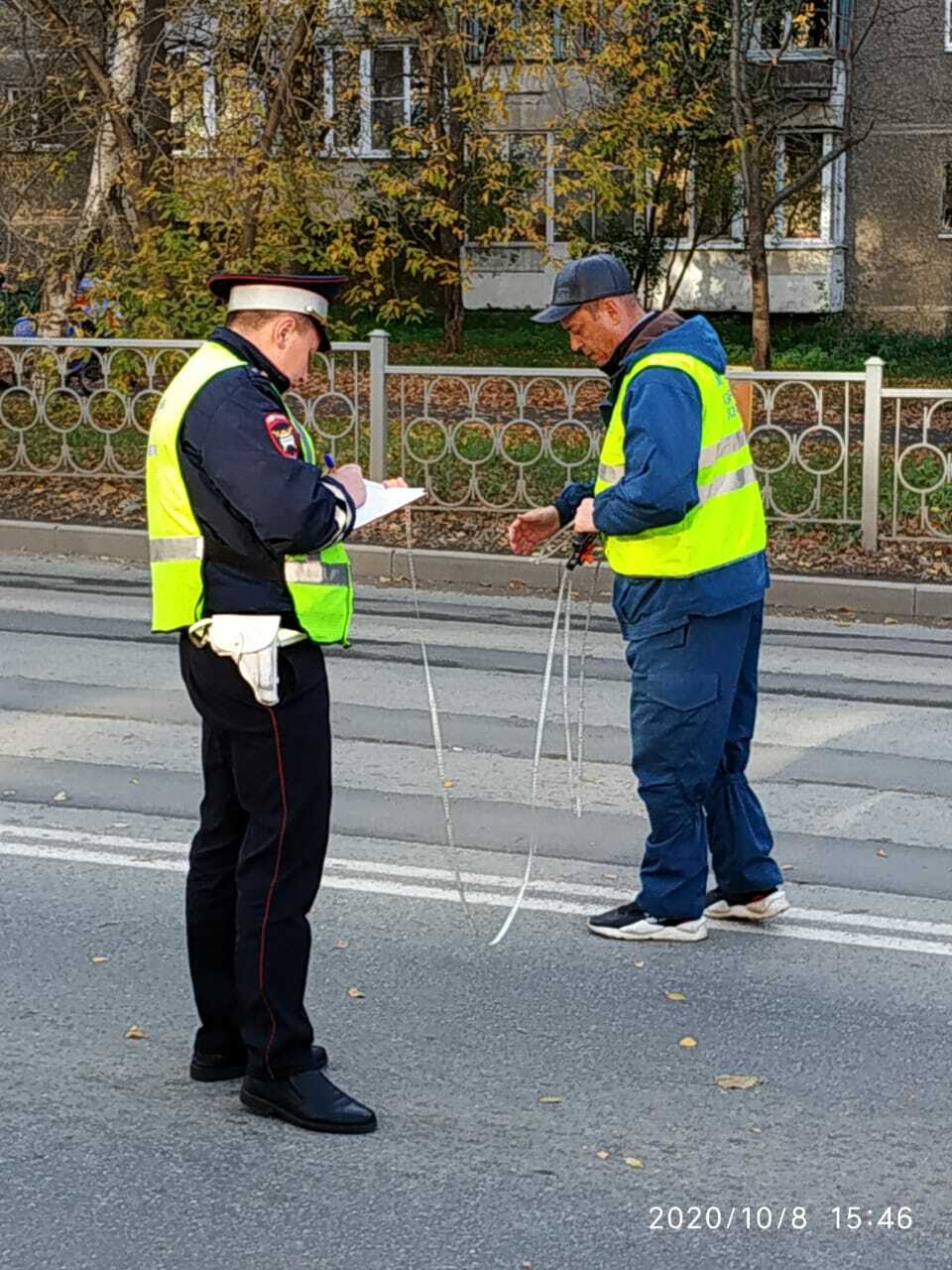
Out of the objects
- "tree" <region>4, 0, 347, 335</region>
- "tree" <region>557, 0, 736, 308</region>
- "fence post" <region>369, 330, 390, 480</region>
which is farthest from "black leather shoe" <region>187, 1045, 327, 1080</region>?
"tree" <region>557, 0, 736, 308</region>

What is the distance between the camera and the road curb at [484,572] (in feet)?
39.5

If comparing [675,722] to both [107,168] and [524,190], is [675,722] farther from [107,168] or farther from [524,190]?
[107,168]

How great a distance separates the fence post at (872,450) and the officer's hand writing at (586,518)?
25.4 feet

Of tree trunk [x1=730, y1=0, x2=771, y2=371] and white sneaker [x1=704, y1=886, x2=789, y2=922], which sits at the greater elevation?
tree trunk [x1=730, y1=0, x2=771, y2=371]

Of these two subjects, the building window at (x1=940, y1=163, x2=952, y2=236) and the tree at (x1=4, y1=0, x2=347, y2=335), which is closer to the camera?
the tree at (x1=4, y1=0, x2=347, y2=335)

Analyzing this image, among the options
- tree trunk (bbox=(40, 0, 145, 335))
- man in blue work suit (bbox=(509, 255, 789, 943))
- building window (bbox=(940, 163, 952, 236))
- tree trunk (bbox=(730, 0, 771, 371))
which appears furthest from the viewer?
building window (bbox=(940, 163, 952, 236))

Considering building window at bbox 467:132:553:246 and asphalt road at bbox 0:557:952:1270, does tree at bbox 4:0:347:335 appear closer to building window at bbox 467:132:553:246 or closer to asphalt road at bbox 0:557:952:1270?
building window at bbox 467:132:553:246

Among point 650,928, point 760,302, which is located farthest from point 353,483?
point 760,302

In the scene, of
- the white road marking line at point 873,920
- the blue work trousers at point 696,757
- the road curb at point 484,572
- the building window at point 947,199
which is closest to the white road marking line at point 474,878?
the white road marking line at point 873,920

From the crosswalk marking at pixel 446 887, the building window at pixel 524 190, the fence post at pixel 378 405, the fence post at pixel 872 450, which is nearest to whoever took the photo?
the crosswalk marking at pixel 446 887

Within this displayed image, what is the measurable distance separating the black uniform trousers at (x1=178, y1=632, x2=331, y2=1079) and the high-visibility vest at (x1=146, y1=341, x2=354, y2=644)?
100 mm

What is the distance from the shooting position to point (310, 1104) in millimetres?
4406

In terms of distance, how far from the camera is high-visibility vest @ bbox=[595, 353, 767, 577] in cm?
541

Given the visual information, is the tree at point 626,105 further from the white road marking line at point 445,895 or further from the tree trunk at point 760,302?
the white road marking line at point 445,895
